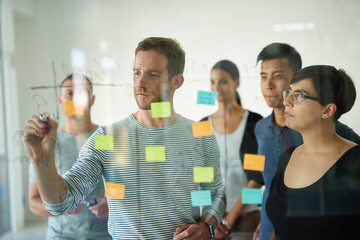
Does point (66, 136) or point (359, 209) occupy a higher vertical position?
point (66, 136)

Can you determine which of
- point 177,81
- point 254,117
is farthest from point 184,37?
point 254,117

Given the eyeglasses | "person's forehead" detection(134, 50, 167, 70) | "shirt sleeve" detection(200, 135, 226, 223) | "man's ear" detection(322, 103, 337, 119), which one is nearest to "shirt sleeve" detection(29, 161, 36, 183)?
"person's forehead" detection(134, 50, 167, 70)

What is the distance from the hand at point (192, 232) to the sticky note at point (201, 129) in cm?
43

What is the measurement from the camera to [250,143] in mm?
1660

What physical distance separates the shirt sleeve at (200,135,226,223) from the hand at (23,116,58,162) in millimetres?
716

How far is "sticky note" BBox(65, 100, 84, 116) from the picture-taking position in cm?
168

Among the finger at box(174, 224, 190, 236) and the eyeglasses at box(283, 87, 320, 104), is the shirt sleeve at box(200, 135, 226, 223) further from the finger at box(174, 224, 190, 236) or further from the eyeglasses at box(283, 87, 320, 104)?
the eyeglasses at box(283, 87, 320, 104)

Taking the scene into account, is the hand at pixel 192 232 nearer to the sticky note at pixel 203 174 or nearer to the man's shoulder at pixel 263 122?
the sticky note at pixel 203 174

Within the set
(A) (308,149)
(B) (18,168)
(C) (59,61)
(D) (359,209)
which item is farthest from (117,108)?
(D) (359,209)

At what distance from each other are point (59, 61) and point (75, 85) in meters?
0.16

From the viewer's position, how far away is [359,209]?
1.48m

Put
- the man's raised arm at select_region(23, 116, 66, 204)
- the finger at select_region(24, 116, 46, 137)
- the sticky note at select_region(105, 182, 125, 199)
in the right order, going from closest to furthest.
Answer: the man's raised arm at select_region(23, 116, 66, 204)
the finger at select_region(24, 116, 46, 137)
the sticky note at select_region(105, 182, 125, 199)

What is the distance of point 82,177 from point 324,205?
1.11 meters

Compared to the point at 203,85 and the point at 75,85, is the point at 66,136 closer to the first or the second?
the point at 75,85
